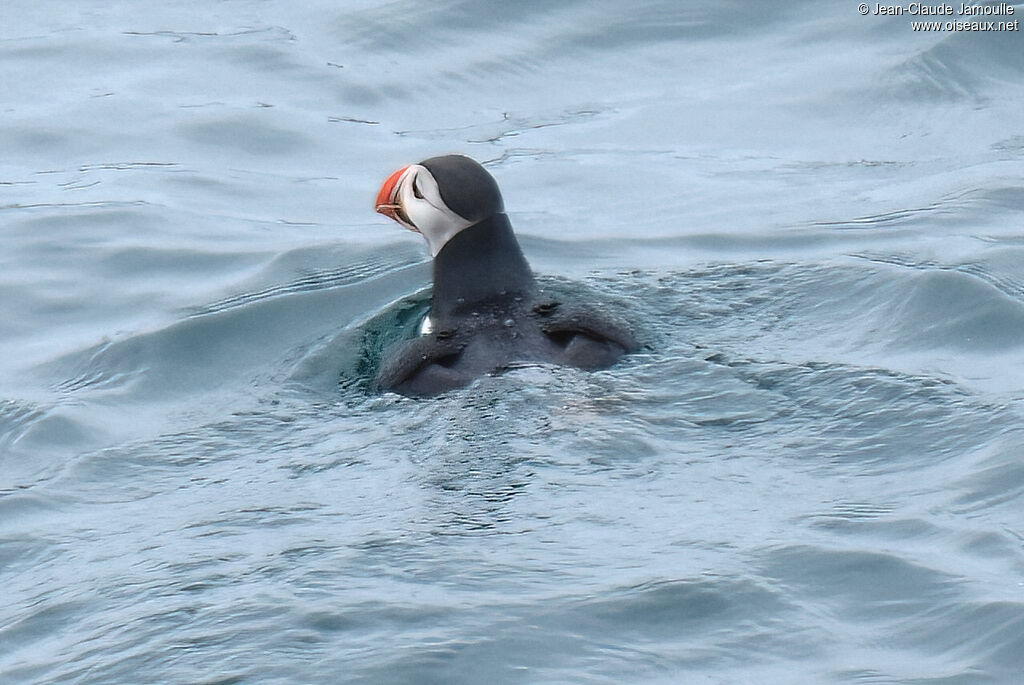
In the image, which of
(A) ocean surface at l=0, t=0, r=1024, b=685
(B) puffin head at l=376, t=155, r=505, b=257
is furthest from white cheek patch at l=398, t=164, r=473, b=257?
(A) ocean surface at l=0, t=0, r=1024, b=685

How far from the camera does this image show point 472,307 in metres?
6.32

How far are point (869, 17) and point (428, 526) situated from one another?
296 inches

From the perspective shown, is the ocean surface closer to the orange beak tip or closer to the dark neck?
the dark neck

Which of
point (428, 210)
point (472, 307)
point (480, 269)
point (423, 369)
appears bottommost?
point (423, 369)

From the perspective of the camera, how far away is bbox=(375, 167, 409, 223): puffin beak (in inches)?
266

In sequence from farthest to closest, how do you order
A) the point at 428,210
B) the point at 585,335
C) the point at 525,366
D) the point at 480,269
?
the point at 428,210, the point at 480,269, the point at 585,335, the point at 525,366

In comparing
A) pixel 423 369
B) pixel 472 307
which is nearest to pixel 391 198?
pixel 472 307

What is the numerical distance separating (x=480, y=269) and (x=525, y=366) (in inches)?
33.4

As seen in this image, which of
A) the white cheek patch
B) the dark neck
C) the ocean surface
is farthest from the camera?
the white cheek patch

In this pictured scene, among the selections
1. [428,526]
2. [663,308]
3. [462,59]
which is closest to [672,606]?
[428,526]

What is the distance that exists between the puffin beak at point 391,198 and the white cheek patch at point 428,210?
0.03 metres

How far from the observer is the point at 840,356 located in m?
6.18

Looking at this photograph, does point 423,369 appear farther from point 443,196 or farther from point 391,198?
point 391,198

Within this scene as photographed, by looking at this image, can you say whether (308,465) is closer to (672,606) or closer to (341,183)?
(672,606)
